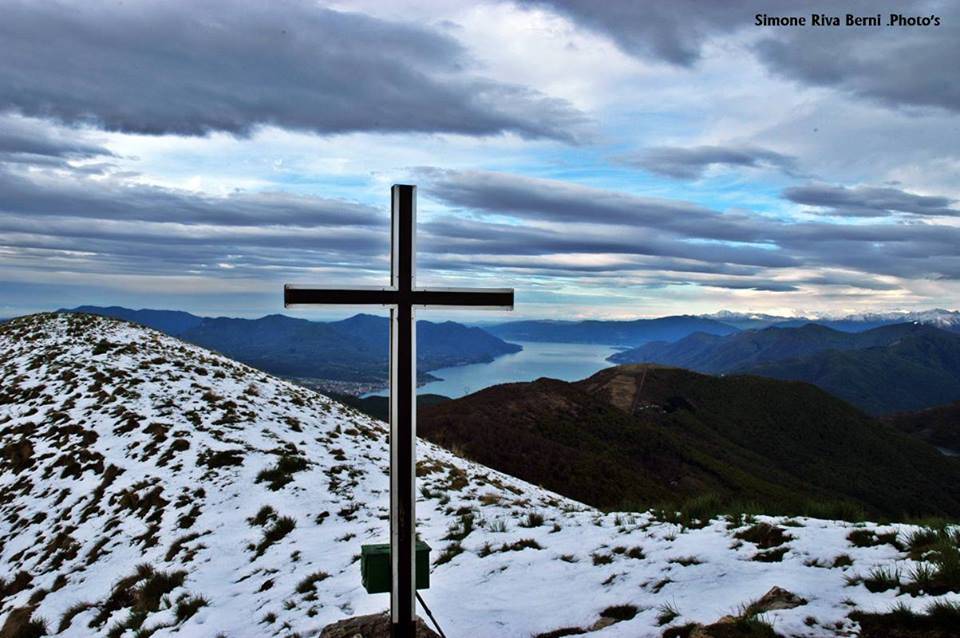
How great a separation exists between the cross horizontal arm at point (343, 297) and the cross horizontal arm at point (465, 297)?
0.29 meters

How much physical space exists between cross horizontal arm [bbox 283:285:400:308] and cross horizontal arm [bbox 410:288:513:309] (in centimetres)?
29

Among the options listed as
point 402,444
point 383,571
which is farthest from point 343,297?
point 383,571

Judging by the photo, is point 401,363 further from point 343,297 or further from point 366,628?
point 366,628

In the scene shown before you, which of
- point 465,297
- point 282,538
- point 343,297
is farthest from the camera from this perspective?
point 282,538

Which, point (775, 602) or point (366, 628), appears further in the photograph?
point (366, 628)

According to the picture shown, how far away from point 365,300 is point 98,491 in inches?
526

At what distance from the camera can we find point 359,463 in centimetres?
1748

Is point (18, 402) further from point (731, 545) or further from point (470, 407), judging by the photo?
point (470, 407)

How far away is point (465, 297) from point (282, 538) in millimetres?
7998

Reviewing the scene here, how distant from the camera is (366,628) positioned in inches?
275

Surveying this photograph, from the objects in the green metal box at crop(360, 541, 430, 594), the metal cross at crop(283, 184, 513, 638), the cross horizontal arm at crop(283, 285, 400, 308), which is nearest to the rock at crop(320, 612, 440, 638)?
the metal cross at crop(283, 184, 513, 638)

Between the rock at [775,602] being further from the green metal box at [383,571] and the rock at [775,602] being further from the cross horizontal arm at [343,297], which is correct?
the cross horizontal arm at [343,297]

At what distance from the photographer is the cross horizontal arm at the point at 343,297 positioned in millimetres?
6387

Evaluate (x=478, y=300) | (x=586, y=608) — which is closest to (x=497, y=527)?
(x=586, y=608)
